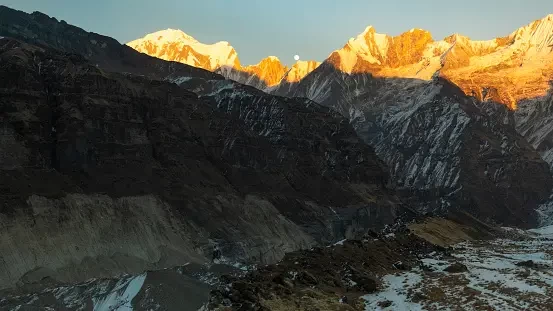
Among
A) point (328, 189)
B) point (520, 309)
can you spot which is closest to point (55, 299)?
point (520, 309)

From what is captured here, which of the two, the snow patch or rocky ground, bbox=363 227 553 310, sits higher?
rocky ground, bbox=363 227 553 310

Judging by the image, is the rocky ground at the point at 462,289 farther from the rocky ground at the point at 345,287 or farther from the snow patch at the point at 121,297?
the snow patch at the point at 121,297

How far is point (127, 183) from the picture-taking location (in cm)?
11912

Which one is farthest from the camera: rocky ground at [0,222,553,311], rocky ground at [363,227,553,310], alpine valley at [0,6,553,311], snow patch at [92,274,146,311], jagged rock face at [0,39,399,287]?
jagged rock face at [0,39,399,287]

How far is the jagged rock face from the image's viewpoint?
96.8 m

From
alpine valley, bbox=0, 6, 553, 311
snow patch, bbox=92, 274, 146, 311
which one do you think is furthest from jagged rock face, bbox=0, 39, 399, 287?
snow patch, bbox=92, 274, 146, 311

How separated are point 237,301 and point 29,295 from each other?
180ft

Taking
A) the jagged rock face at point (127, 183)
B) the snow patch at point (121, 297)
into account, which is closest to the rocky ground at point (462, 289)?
the snow patch at point (121, 297)

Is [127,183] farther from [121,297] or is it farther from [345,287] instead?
[345,287]

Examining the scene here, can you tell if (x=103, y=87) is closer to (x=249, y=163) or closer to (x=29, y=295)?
(x=249, y=163)

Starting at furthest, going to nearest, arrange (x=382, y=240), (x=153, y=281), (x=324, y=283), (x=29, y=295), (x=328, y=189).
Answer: (x=328, y=189), (x=29, y=295), (x=382, y=240), (x=153, y=281), (x=324, y=283)

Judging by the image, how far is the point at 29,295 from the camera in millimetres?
76000

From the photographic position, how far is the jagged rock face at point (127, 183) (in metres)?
96.8

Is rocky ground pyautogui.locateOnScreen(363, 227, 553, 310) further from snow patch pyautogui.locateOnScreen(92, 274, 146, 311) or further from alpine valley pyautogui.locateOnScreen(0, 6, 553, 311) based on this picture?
snow patch pyautogui.locateOnScreen(92, 274, 146, 311)
